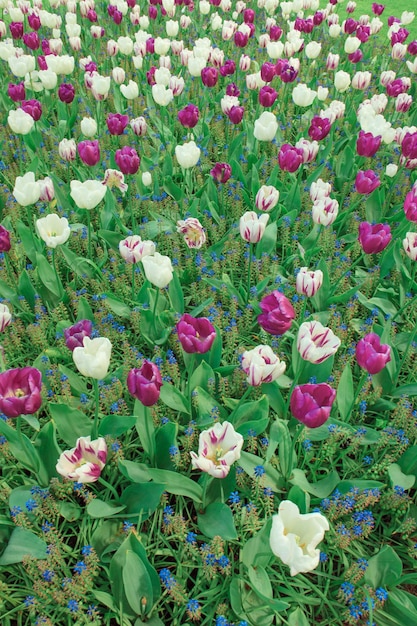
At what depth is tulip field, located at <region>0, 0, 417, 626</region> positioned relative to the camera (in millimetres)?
1919

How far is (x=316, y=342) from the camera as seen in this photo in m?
2.07

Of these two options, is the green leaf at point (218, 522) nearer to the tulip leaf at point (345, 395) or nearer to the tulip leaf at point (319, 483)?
the tulip leaf at point (319, 483)

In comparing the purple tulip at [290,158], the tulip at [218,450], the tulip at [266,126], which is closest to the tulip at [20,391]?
the tulip at [218,450]

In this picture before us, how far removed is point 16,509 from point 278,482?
1034mm

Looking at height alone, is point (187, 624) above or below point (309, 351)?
below

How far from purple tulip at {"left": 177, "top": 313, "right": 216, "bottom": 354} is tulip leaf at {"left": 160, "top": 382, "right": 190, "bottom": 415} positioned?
1.54ft

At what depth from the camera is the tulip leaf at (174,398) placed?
8.11 feet

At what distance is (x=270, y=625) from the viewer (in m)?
1.93

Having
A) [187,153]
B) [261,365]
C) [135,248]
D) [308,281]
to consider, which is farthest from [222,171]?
[261,365]

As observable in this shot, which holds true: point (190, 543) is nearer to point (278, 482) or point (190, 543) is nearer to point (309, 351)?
point (278, 482)

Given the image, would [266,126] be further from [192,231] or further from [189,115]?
[192,231]

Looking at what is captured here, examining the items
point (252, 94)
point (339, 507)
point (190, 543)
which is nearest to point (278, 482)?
point (339, 507)

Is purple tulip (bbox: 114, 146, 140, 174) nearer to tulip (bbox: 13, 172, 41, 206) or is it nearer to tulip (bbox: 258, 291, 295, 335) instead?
tulip (bbox: 13, 172, 41, 206)

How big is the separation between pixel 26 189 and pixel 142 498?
70.6 inches
